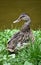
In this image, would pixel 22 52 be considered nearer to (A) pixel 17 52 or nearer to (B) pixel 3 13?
(A) pixel 17 52

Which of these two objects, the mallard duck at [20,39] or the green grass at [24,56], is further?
the mallard duck at [20,39]

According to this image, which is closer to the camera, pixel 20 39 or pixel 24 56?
pixel 24 56

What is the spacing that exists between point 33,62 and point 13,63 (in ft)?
0.43

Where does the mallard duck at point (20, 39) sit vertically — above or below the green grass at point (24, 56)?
above

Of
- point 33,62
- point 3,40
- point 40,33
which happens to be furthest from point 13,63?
point 40,33

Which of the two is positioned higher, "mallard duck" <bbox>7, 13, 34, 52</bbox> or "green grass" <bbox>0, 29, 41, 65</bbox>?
"mallard duck" <bbox>7, 13, 34, 52</bbox>

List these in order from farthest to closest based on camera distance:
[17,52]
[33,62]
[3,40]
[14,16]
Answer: [14,16], [3,40], [17,52], [33,62]

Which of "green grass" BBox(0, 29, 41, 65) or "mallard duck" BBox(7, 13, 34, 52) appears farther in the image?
"mallard duck" BBox(7, 13, 34, 52)

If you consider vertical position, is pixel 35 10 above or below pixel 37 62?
below

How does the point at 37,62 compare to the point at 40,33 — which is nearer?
the point at 37,62

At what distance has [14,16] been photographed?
5.36 meters

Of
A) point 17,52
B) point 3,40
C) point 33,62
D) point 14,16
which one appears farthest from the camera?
point 14,16

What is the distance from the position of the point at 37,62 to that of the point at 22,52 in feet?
0.57

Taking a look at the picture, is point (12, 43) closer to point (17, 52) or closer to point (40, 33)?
point (17, 52)
